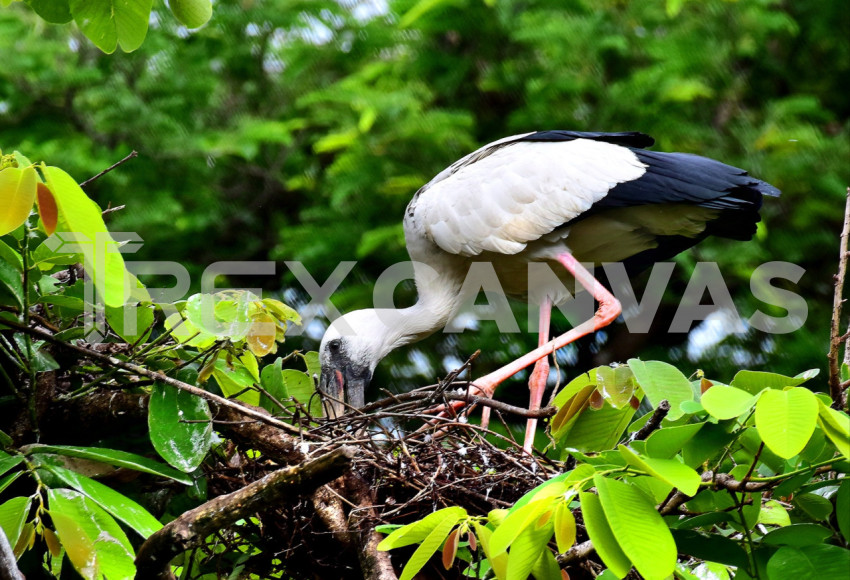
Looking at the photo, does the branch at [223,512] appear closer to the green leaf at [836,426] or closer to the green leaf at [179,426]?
the green leaf at [179,426]

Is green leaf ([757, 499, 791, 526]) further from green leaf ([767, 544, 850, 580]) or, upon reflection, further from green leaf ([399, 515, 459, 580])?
green leaf ([399, 515, 459, 580])

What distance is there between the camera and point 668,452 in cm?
159

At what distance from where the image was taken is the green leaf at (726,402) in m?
1.50

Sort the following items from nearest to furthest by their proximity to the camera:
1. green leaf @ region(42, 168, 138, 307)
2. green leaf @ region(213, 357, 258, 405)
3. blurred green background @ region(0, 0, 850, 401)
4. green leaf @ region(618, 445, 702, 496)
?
1. green leaf @ region(42, 168, 138, 307)
2. green leaf @ region(618, 445, 702, 496)
3. green leaf @ region(213, 357, 258, 405)
4. blurred green background @ region(0, 0, 850, 401)

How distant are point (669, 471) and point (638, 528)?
0.10m

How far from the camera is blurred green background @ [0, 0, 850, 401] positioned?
17.5ft

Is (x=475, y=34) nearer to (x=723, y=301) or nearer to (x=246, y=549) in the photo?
(x=723, y=301)

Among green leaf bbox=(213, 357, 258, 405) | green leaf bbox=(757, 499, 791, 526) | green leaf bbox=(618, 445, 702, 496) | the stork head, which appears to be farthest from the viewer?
the stork head

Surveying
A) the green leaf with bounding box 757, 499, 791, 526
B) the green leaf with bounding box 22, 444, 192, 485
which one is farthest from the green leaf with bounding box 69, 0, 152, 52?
the green leaf with bounding box 757, 499, 791, 526

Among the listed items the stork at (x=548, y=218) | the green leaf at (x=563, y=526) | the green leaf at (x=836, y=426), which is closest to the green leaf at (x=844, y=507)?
the green leaf at (x=836, y=426)

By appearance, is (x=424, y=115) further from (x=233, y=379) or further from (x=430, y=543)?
(x=430, y=543)

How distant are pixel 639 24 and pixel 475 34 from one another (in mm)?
994

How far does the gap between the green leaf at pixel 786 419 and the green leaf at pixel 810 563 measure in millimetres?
283

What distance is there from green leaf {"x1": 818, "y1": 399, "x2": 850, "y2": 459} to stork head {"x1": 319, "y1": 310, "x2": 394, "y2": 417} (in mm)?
2481
